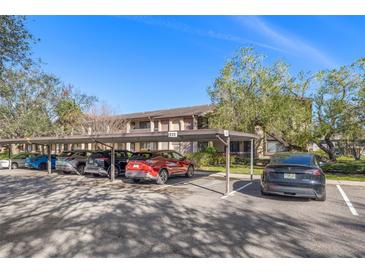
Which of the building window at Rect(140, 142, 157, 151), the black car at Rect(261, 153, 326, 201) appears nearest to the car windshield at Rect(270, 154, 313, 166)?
the black car at Rect(261, 153, 326, 201)

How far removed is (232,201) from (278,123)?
1134 cm

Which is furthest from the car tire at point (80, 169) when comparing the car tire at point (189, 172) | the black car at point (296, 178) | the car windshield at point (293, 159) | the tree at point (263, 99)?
the car windshield at point (293, 159)

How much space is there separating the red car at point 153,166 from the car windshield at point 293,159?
5.34m

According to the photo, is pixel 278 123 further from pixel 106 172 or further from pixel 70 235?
pixel 70 235

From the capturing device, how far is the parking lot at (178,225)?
13.6 feet

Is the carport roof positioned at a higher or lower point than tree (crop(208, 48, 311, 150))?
lower

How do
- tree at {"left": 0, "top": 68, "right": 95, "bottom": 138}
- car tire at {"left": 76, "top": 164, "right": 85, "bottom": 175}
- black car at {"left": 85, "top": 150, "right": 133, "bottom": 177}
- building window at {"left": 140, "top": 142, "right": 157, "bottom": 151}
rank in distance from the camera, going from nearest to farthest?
black car at {"left": 85, "top": 150, "right": 133, "bottom": 177} < car tire at {"left": 76, "top": 164, "right": 85, "bottom": 175} < tree at {"left": 0, "top": 68, "right": 95, "bottom": 138} < building window at {"left": 140, "top": 142, "right": 157, "bottom": 151}

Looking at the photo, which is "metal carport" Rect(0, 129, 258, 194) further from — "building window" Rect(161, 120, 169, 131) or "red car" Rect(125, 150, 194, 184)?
"building window" Rect(161, 120, 169, 131)

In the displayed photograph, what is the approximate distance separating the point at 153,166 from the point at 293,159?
5.98 metres

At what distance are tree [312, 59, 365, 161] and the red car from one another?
10800mm

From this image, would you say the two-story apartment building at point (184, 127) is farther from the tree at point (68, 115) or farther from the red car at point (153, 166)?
the red car at point (153, 166)

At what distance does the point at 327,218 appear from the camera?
598 centimetres

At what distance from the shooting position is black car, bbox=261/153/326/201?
721cm

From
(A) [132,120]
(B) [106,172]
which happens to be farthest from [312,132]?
(A) [132,120]
